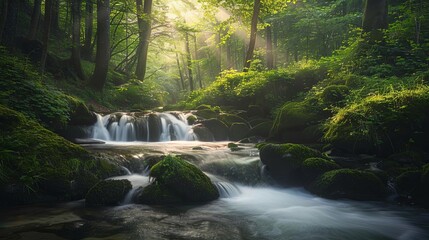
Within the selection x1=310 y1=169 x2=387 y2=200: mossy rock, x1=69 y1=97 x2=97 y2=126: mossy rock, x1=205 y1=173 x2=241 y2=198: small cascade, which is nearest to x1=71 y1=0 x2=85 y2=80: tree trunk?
x1=69 y1=97 x2=97 y2=126: mossy rock

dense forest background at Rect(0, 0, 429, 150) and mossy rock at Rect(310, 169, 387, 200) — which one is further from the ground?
dense forest background at Rect(0, 0, 429, 150)

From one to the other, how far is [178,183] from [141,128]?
7.67 metres

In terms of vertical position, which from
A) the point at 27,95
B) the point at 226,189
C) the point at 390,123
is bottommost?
the point at 226,189

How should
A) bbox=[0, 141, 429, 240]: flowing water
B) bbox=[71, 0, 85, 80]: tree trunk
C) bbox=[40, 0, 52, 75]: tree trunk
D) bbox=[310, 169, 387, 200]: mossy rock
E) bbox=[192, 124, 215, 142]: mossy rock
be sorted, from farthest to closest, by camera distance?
bbox=[71, 0, 85, 80]: tree trunk → bbox=[192, 124, 215, 142]: mossy rock → bbox=[40, 0, 52, 75]: tree trunk → bbox=[310, 169, 387, 200]: mossy rock → bbox=[0, 141, 429, 240]: flowing water

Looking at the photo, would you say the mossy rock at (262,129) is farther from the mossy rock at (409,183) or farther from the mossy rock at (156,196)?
the mossy rock at (156,196)

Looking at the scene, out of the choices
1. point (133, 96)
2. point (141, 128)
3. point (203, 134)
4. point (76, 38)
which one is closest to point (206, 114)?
point (203, 134)

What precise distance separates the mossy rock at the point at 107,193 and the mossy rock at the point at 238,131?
7.89 meters

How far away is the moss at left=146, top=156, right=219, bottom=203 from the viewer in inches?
239

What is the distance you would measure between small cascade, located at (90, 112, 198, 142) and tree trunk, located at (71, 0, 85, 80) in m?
5.18

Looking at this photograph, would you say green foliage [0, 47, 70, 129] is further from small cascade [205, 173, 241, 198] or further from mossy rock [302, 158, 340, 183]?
mossy rock [302, 158, 340, 183]

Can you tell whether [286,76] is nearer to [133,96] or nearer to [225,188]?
[225,188]

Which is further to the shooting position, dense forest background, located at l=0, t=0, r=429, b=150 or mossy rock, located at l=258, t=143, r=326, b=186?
dense forest background, located at l=0, t=0, r=429, b=150

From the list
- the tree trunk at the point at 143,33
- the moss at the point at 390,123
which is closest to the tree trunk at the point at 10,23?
the tree trunk at the point at 143,33

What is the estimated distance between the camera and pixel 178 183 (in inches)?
239
